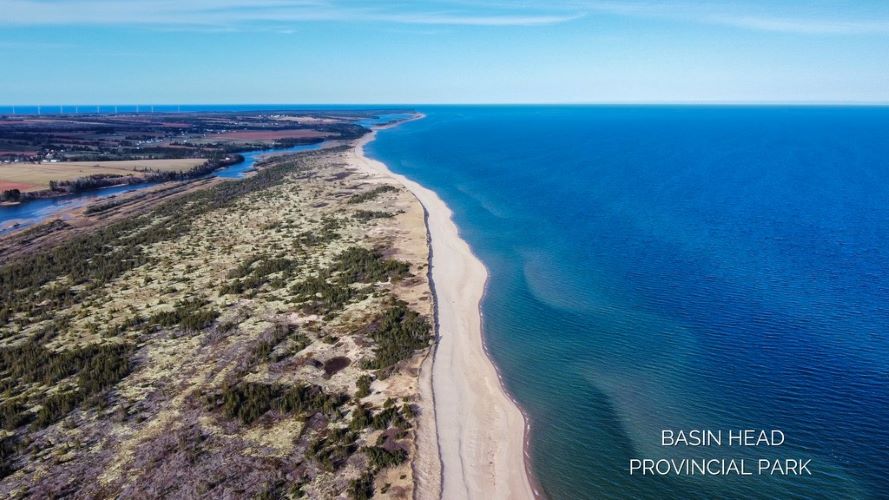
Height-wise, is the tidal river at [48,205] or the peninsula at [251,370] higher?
the tidal river at [48,205]

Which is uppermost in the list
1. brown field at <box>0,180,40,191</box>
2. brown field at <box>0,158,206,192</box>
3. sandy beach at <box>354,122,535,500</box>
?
brown field at <box>0,158,206,192</box>

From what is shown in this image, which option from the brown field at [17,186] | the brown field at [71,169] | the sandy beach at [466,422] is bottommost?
the sandy beach at [466,422]

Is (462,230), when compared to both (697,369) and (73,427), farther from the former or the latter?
(73,427)

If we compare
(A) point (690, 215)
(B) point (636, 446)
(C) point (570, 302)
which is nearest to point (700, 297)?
(C) point (570, 302)

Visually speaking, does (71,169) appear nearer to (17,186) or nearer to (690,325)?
(17,186)

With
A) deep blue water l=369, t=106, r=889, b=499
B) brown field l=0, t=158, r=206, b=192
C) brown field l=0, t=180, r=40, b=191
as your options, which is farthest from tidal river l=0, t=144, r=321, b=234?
deep blue water l=369, t=106, r=889, b=499

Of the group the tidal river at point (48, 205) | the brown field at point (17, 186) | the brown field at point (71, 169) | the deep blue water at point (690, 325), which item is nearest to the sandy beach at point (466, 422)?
the deep blue water at point (690, 325)

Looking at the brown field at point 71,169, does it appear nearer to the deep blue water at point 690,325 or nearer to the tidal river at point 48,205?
the tidal river at point 48,205

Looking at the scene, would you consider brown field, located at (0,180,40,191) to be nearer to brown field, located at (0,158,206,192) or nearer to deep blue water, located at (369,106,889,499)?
brown field, located at (0,158,206,192)
